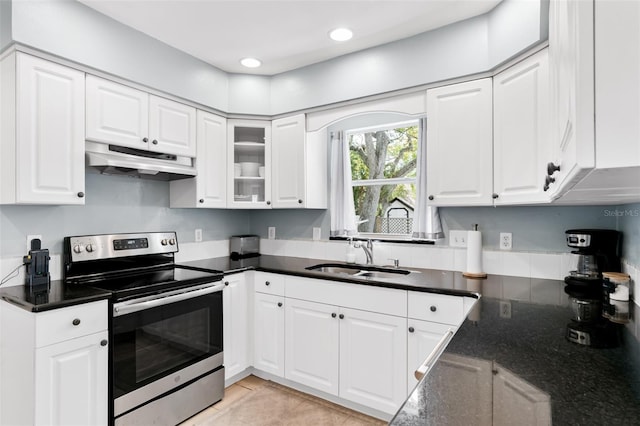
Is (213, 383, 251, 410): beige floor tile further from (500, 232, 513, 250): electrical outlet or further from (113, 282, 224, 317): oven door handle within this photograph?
(500, 232, 513, 250): electrical outlet

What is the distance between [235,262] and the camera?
118 inches

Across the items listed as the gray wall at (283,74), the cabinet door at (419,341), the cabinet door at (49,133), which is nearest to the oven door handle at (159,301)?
the cabinet door at (49,133)

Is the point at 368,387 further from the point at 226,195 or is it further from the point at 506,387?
the point at 226,195

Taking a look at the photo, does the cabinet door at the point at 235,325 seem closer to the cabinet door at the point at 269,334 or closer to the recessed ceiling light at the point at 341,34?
the cabinet door at the point at 269,334

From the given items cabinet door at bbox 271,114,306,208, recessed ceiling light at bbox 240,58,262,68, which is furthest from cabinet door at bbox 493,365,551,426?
recessed ceiling light at bbox 240,58,262,68

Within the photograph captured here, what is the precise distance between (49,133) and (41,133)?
36 mm

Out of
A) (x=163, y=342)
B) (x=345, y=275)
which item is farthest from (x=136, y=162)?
(x=345, y=275)

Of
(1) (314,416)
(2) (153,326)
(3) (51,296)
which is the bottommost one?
(1) (314,416)

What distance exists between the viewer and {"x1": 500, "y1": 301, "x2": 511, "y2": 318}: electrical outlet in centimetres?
144

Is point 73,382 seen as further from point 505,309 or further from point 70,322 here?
point 505,309

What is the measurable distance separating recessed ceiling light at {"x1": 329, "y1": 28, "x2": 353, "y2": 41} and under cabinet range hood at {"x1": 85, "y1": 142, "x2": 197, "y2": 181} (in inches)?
55.0

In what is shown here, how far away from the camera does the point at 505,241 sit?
2.36 meters

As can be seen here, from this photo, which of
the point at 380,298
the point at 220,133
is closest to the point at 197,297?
the point at 380,298

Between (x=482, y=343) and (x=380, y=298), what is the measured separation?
3.52ft
